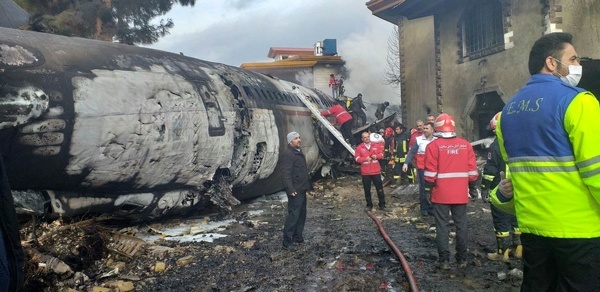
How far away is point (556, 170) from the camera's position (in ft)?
7.38

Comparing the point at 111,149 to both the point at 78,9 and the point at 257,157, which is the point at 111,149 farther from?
the point at 78,9

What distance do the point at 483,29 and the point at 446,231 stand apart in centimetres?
1135

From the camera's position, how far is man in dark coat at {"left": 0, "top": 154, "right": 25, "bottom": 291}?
1.80m

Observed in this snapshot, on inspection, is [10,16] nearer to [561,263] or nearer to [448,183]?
[448,183]

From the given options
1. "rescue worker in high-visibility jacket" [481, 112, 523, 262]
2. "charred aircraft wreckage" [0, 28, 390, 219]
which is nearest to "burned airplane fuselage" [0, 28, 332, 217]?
"charred aircraft wreckage" [0, 28, 390, 219]

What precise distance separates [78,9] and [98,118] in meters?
14.1

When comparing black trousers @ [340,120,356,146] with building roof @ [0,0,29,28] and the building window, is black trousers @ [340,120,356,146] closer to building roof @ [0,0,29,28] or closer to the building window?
the building window

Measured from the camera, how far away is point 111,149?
232 inches

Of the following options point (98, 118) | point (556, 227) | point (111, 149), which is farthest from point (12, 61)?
point (556, 227)

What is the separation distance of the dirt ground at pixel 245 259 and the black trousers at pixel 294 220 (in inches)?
8.5

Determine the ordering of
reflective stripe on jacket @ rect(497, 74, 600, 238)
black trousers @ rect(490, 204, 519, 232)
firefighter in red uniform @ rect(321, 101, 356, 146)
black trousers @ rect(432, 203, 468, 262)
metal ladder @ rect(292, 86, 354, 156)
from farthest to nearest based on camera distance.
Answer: firefighter in red uniform @ rect(321, 101, 356, 146) < metal ladder @ rect(292, 86, 354, 156) < black trousers @ rect(490, 204, 519, 232) < black trousers @ rect(432, 203, 468, 262) < reflective stripe on jacket @ rect(497, 74, 600, 238)

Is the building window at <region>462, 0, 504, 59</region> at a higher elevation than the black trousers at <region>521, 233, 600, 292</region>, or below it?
higher

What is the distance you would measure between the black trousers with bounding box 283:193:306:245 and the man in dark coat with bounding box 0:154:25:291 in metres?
4.53

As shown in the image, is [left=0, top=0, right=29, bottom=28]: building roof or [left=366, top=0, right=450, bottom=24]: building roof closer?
[left=0, top=0, right=29, bottom=28]: building roof
